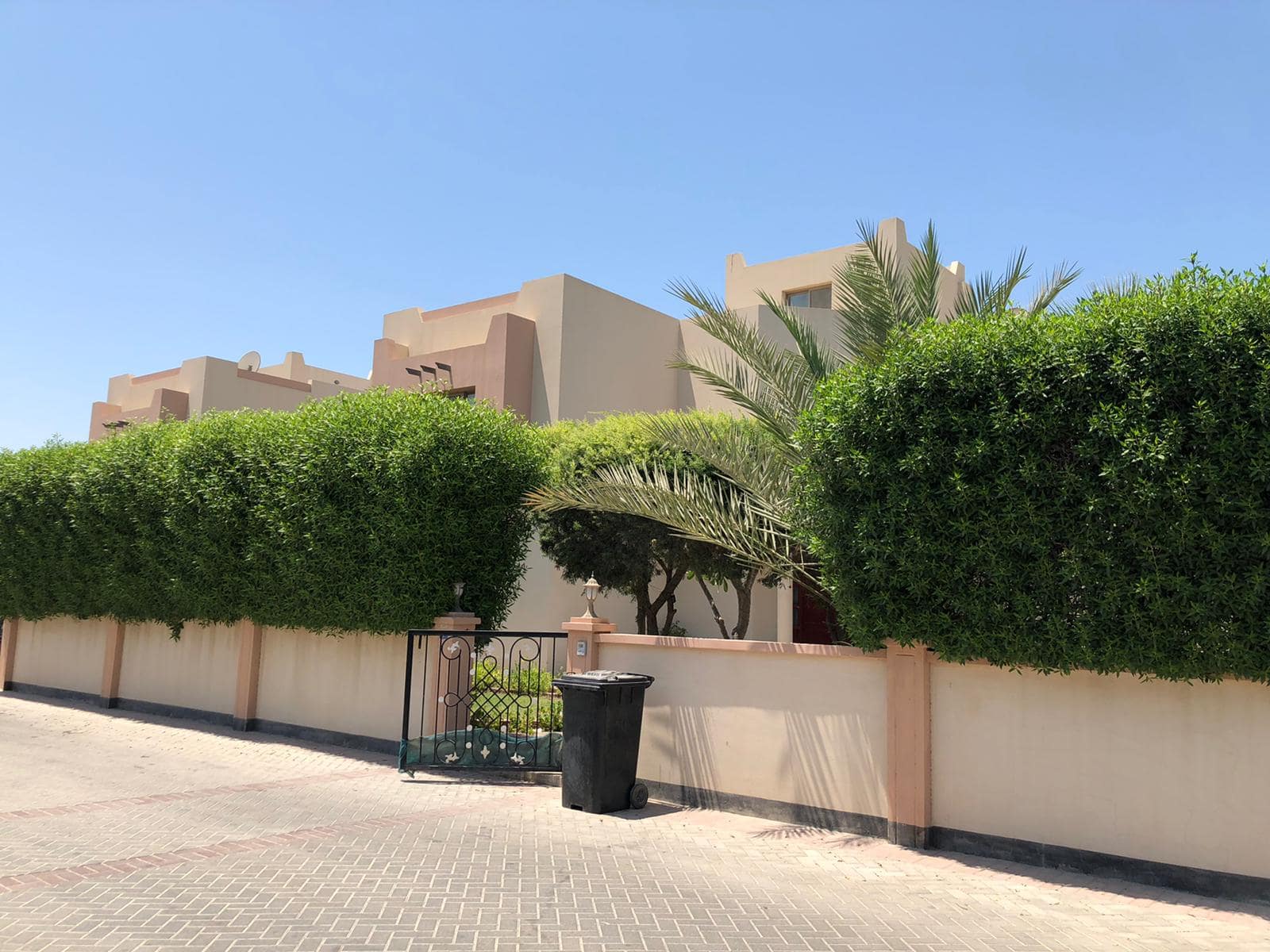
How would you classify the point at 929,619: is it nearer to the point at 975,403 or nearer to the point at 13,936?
the point at 975,403

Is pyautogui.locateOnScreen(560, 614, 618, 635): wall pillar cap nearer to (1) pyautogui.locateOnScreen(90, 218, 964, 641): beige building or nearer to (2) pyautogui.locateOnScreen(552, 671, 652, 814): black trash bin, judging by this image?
(2) pyautogui.locateOnScreen(552, 671, 652, 814): black trash bin

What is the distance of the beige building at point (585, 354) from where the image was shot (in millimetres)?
21609

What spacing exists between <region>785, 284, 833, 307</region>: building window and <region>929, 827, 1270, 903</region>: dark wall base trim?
65.1 ft

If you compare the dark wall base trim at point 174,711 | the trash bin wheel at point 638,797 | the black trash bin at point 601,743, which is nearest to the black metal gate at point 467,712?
the black trash bin at point 601,743

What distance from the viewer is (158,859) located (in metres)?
6.87

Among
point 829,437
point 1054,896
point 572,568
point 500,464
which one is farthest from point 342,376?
point 1054,896

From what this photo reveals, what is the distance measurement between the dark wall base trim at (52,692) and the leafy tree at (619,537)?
855cm

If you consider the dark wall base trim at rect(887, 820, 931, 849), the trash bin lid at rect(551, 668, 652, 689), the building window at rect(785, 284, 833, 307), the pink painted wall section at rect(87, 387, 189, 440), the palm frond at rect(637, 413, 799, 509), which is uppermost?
the building window at rect(785, 284, 833, 307)

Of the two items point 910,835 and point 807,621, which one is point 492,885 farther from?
point 807,621

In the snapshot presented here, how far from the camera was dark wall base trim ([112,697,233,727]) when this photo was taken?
14281 mm

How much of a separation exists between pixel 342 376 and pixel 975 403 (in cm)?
3633

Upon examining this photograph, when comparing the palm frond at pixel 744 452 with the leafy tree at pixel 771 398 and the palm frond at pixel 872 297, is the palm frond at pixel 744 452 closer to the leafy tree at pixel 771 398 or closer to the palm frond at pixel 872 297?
the leafy tree at pixel 771 398

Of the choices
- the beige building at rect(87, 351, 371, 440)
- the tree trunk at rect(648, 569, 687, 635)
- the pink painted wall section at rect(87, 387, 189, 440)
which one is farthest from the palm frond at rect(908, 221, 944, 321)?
the pink painted wall section at rect(87, 387, 189, 440)

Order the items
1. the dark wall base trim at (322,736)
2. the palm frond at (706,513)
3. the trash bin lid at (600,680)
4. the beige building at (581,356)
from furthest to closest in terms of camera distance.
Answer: the beige building at (581,356) < the dark wall base trim at (322,736) < the palm frond at (706,513) < the trash bin lid at (600,680)
